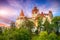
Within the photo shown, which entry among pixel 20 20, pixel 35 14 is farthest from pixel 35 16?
pixel 20 20

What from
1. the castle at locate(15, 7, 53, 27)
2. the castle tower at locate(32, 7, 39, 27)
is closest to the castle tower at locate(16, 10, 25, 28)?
the castle at locate(15, 7, 53, 27)

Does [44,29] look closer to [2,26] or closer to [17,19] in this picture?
[17,19]

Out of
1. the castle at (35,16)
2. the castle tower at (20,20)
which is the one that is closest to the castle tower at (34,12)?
the castle at (35,16)

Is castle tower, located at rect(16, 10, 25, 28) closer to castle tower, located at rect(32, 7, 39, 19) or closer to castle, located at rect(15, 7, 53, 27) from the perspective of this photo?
castle, located at rect(15, 7, 53, 27)

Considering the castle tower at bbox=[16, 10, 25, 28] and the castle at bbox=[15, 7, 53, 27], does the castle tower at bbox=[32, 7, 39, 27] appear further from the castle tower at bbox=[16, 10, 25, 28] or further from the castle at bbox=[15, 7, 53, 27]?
the castle tower at bbox=[16, 10, 25, 28]

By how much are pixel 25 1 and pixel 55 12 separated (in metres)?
1.09

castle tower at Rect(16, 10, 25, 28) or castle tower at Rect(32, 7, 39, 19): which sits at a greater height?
castle tower at Rect(32, 7, 39, 19)

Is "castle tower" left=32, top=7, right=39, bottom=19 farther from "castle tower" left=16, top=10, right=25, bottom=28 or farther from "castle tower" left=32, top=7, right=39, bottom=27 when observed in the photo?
"castle tower" left=16, top=10, right=25, bottom=28

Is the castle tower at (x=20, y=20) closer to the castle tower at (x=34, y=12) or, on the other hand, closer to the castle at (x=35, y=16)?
the castle at (x=35, y=16)

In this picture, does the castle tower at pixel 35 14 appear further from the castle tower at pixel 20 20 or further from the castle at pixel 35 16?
the castle tower at pixel 20 20

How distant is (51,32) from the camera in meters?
6.43

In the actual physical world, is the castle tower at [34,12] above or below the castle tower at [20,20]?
above

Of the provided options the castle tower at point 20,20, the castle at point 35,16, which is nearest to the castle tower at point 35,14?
the castle at point 35,16

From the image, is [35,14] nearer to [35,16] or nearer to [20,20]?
[35,16]
